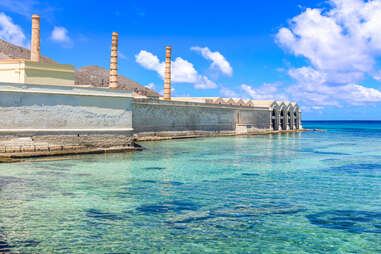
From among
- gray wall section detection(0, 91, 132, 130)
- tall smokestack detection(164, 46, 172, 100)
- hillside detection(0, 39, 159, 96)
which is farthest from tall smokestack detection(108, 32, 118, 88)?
hillside detection(0, 39, 159, 96)

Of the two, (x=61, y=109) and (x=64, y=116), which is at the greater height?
(x=61, y=109)

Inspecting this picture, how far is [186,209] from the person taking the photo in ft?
26.6

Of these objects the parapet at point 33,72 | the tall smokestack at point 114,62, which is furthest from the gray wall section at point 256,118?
the parapet at point 33,72

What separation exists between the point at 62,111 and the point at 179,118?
586 inches

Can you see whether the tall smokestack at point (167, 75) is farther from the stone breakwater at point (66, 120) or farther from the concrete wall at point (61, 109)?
the concrete wall at point (61, 109)

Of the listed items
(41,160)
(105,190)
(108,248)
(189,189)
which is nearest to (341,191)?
(189,189)

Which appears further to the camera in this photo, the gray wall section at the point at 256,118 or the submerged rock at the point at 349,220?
the gray wall section at the point at 256,118

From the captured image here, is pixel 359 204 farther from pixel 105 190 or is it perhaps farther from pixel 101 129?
pixel 101 129

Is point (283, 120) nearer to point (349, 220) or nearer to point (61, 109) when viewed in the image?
point (61, 109)

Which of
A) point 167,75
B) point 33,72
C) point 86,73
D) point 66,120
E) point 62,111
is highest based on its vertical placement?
point 86,73

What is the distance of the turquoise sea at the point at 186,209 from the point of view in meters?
5.98

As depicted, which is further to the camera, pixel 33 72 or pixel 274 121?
pixel 274 121

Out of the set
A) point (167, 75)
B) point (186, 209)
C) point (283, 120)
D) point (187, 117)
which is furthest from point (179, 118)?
point (186, 209)

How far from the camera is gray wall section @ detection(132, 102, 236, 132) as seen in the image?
27.6 meters
